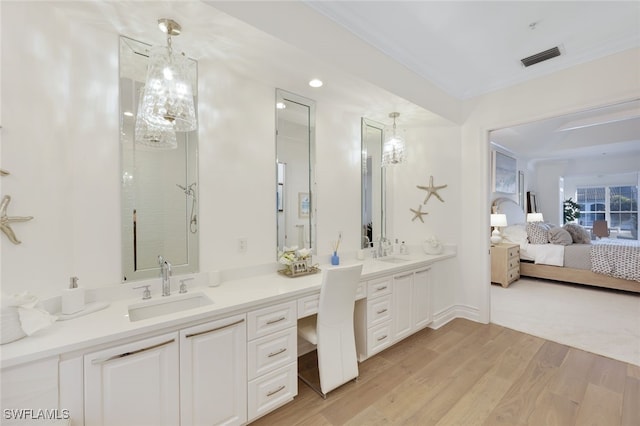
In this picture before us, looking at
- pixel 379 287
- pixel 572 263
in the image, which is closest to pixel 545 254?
pixel 572 263

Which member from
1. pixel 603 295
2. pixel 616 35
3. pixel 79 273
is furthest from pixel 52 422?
pixel 603 295

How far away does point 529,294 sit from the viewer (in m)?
4.38

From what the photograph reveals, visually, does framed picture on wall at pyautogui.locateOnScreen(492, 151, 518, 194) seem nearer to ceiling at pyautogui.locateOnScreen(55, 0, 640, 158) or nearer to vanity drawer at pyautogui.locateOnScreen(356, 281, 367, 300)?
ceiling at pyautogui.locateOnScreen(55, 0, 640, 158)

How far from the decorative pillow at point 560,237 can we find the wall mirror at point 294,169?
16.6 ft

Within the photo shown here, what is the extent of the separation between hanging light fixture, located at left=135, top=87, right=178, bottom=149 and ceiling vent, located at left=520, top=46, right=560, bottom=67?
3394 mm

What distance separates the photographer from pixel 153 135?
5.80 ft

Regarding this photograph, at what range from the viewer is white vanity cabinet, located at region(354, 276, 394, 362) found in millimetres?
2439

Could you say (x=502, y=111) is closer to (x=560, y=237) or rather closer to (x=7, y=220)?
(x=560, y=237)

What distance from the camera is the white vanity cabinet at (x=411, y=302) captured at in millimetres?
2705

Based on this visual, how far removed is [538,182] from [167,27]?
33.2 ft

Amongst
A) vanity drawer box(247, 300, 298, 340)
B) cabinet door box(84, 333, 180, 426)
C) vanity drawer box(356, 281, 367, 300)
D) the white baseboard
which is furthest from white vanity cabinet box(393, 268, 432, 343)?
cabinet door box(84, 333, 180, 426)

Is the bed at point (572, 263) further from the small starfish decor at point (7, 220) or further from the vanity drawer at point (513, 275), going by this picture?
the small starfish decor at point (7, 220)

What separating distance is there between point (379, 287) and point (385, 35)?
226 cm

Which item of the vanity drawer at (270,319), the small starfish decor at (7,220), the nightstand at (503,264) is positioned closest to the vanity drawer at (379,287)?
the vanity drawer at (270,319)
